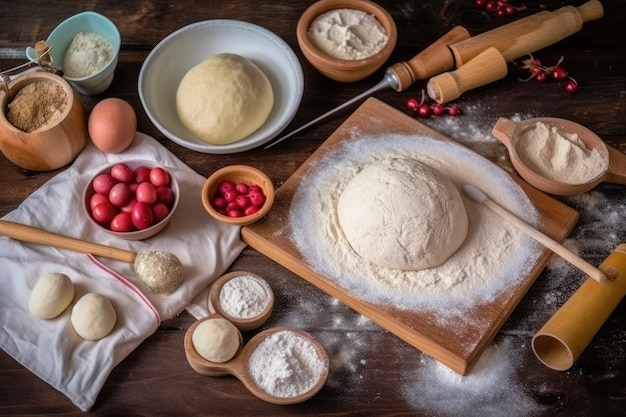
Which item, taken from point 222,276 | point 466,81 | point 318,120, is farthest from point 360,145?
point 222,276

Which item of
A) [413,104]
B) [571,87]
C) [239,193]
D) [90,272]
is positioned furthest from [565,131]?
[90,272]

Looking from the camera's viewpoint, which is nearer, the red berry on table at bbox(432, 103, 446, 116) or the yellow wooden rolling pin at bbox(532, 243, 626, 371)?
the yellow wooden rolling pin at bbox(532, 243, 626, 371)

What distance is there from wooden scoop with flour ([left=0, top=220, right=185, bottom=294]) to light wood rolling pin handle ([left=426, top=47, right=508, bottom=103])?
756mm

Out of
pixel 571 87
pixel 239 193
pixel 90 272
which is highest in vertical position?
pixel 571 87

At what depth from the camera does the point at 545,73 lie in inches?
72.2

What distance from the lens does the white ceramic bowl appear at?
5.27 feet

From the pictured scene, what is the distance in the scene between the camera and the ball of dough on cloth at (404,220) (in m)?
1.40

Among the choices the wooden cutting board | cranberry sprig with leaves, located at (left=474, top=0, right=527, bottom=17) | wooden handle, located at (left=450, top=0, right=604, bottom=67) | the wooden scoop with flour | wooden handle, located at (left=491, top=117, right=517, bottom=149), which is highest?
wooden handle, located at (left=450, top=0, right=604, bottom=67)

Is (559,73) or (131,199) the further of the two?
(559,73)

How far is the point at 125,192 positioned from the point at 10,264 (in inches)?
10.4

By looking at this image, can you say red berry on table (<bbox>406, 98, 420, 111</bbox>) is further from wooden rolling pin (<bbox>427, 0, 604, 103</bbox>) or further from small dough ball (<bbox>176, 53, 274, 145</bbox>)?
small dough ball (<bbox>176, 53, 274, 145</bbox>)

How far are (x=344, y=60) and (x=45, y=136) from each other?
0.70m

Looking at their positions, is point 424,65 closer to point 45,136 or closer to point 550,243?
point 550,243

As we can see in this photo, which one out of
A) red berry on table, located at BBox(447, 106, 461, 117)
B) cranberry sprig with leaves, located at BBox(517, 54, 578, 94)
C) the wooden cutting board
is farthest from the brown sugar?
cranberry sprig with leaves, located at BBox(517, 54, 578, 94)
